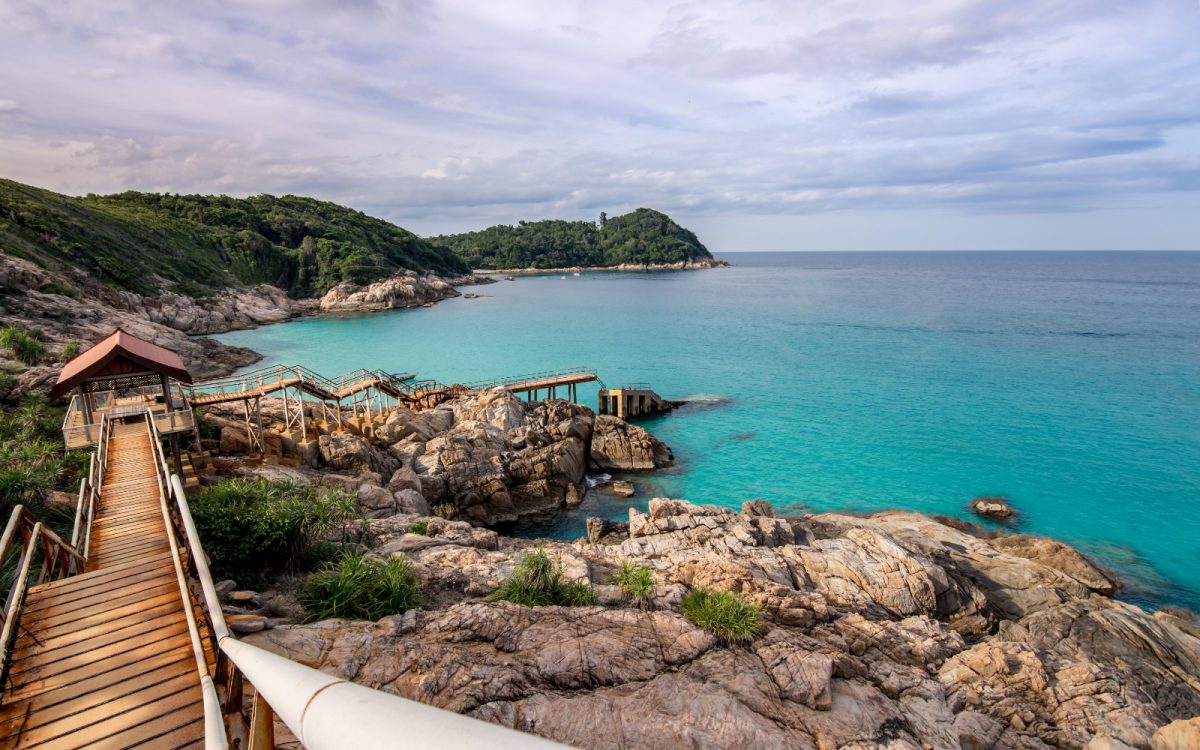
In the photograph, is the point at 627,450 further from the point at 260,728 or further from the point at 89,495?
the point at 260,728

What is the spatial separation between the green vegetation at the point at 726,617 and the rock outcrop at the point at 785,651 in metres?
0.33

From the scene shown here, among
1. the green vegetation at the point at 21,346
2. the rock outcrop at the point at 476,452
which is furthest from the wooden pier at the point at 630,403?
the green vegetation at the point at 21,346

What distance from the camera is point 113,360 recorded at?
18.4 meters

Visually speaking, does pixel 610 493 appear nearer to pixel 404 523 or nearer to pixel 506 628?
pixel 404 523

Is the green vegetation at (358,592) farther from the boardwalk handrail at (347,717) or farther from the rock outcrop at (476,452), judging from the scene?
the rock outcrop at (476,452)

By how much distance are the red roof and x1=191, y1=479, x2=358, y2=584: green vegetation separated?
789 centimetres

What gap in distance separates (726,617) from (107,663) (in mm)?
10516

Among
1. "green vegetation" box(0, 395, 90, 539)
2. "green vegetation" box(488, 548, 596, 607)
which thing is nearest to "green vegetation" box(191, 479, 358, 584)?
"green vegetation" box(0, 395, 90, 539)

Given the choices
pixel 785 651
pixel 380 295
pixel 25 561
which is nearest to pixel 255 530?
pixel 25 561

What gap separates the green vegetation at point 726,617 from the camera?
1206 cm

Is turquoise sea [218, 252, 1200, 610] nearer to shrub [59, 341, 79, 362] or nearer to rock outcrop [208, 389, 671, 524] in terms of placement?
rock outcrop [208, 389, 671, 524]

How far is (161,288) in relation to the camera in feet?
230

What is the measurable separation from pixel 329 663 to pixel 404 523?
10.4 metres

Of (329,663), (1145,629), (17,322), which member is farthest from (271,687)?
(17,322)
